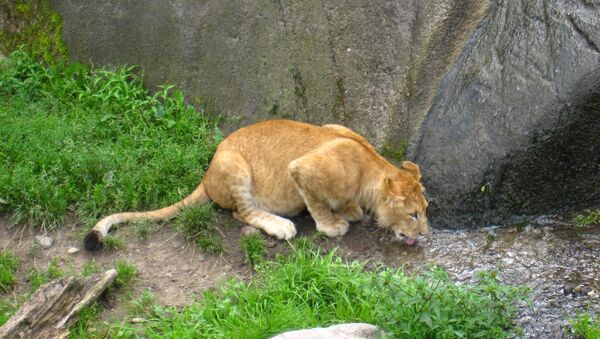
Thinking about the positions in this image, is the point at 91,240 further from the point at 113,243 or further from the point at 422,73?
the point at 422,73

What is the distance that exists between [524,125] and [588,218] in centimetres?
94

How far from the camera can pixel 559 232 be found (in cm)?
725

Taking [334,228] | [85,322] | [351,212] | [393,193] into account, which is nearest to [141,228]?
[85,322]

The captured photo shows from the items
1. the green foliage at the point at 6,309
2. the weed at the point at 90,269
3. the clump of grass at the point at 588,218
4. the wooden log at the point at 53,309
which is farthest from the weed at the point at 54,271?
the clump of grass at the point at 588,218

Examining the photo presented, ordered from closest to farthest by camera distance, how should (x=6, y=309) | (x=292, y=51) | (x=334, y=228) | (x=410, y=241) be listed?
(x=6, y=309), (x=410, y=241), (x=334, y=228), (x=292, y=51)

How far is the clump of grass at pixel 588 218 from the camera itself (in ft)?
23.9

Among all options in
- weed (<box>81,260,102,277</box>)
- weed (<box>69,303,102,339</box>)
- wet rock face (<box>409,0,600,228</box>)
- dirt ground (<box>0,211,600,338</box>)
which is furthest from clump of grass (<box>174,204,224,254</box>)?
wet rock face (<box>409,0,600,228</box>)

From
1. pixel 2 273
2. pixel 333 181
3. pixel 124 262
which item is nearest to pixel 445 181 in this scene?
pixel 333 181

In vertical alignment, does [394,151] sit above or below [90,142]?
above

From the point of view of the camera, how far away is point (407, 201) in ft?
24.6

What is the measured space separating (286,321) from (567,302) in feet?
6.59

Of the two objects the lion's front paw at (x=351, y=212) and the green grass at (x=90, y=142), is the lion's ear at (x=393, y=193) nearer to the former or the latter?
the lion's front paw at (x=351, y=212)

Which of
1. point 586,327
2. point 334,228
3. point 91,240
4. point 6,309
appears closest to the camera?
point 586,327

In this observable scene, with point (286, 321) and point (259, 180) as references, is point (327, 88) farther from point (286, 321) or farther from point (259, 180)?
point (286, 321)
